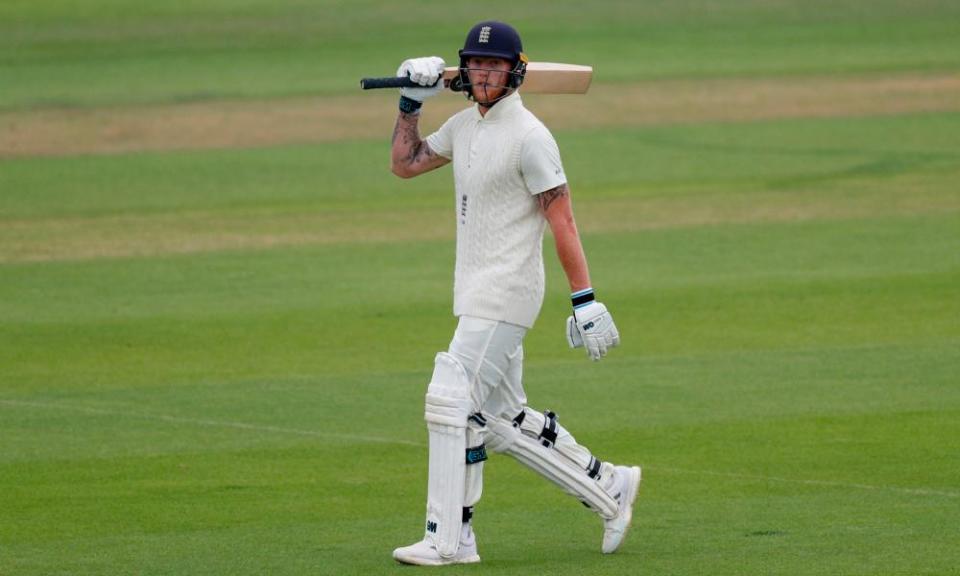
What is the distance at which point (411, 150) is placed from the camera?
7523 millimetres

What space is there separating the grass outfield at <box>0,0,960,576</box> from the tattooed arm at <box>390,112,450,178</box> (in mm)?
1422

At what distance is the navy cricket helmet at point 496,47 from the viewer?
7.12 m

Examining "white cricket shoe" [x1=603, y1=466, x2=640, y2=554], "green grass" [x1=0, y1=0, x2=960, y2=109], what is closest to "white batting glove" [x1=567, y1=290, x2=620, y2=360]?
"white cricket shoe" [x1=603, y1=466, x2=640, y2=554]

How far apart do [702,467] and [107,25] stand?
29485 mm

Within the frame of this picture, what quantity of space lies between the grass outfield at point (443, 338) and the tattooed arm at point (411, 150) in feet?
4.67

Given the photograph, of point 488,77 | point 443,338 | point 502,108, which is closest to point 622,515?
point 502,108

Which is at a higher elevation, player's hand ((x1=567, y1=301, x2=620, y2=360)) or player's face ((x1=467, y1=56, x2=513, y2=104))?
player's face ((x1=467, y1=56, x2=513, y2=104))

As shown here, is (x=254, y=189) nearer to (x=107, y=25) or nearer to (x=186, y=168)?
(x=186, y=168)

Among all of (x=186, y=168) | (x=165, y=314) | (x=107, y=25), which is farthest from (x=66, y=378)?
(x=107, y=25)

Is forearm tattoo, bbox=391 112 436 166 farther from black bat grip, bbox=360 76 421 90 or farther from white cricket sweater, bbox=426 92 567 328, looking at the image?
white cricket sweater, bbox=426 92 567 328

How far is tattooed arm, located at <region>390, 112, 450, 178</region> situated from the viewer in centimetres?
750

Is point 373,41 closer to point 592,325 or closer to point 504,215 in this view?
point 504,215

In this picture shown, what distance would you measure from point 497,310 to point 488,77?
2.83 feet

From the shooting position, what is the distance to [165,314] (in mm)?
12867
